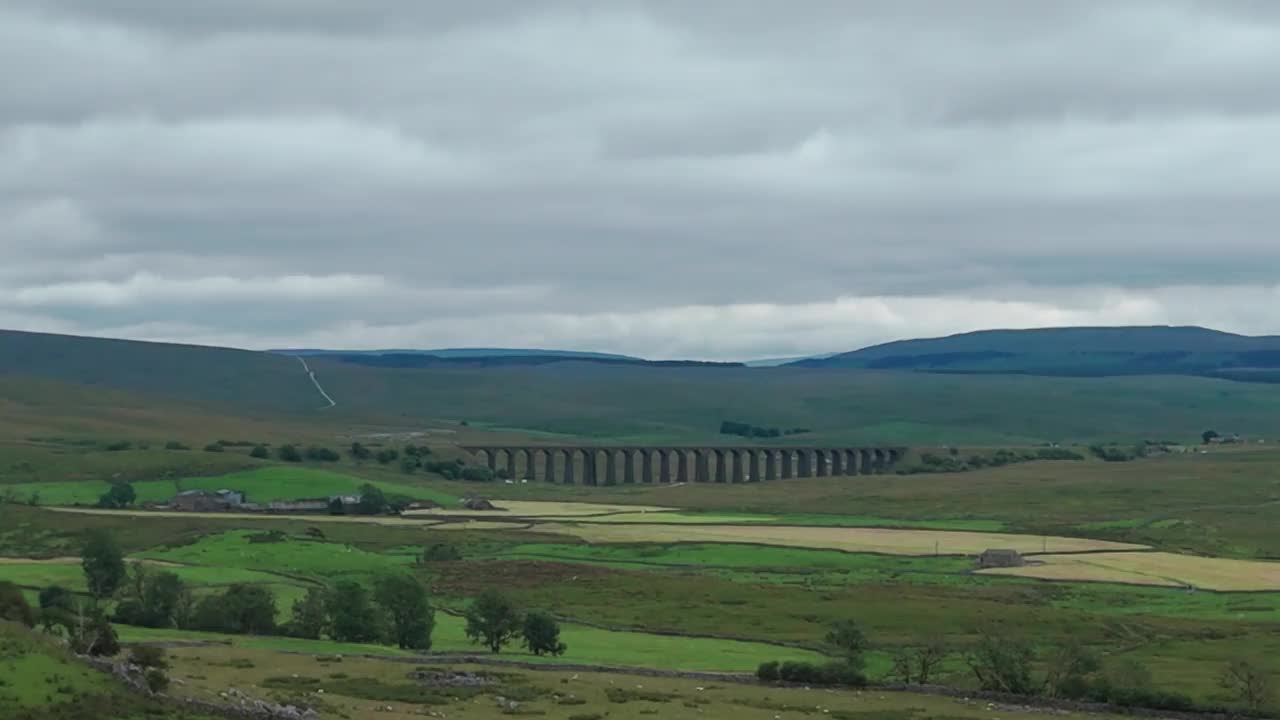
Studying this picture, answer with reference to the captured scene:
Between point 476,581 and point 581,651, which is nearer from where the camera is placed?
point 581,651

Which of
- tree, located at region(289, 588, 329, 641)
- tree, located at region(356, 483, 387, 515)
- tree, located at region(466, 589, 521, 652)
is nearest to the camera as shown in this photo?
tree, located at region(466, 589, 521, 652)

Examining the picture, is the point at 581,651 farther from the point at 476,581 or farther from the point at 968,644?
the point at 476,581

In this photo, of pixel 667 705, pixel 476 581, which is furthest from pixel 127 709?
pixel 476 581

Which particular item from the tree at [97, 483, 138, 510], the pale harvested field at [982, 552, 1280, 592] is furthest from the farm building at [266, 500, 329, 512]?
the pale harvested field at [982, 552, 1280, 592]

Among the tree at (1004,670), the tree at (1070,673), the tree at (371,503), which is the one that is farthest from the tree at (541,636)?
the tree at (371,503)

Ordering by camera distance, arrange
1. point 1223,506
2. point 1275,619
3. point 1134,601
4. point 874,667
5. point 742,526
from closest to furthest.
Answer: point 874,667, point 1275,619, point 1134,601, point 742,526, point 1223,506

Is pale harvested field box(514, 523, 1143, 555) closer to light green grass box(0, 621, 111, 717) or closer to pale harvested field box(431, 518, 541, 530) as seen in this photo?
pale harvested field box(431, 518, 541, 530)
